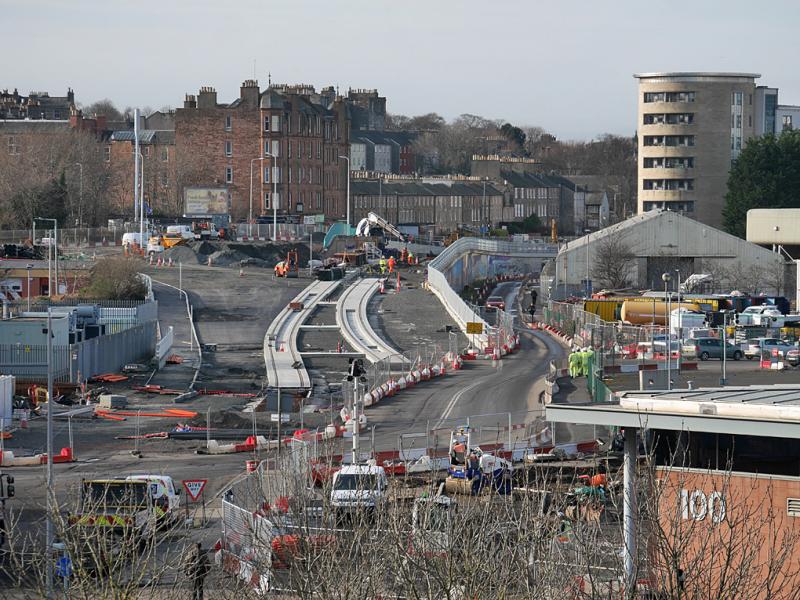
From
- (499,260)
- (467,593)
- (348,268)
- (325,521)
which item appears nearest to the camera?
(467,593)

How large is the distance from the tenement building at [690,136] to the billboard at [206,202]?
33869mm

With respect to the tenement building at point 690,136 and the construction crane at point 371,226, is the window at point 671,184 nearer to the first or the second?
the tenement building at point 690,136

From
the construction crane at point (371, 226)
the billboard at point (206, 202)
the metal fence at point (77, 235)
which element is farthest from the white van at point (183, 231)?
the billboard at point (206, 202)

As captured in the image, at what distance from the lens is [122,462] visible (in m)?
38.1

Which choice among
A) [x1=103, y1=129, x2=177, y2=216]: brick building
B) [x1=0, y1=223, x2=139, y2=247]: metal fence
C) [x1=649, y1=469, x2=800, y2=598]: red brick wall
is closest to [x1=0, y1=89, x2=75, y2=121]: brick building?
[x1=103, y1=129, x2=177, y2=216]: brick building

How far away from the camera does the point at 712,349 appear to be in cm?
6041

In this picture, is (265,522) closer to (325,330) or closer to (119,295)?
(325,330)

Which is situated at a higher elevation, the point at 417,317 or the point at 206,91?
the point at 206,91

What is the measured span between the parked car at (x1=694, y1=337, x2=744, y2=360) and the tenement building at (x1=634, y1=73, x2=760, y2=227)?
210 feet

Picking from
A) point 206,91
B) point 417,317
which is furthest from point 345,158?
point 417,317

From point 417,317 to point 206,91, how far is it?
2333 inches

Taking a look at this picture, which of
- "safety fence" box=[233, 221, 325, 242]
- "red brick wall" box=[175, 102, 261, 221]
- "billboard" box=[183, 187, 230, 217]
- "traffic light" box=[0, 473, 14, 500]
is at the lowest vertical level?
"traffic light" box=[0, 473, 14, 500]

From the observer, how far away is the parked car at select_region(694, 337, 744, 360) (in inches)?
2375

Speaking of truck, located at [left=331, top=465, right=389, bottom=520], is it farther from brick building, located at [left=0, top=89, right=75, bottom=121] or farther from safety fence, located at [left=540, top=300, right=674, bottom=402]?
brick building, located at [left=0, top=89, right=75, bottom=121]
